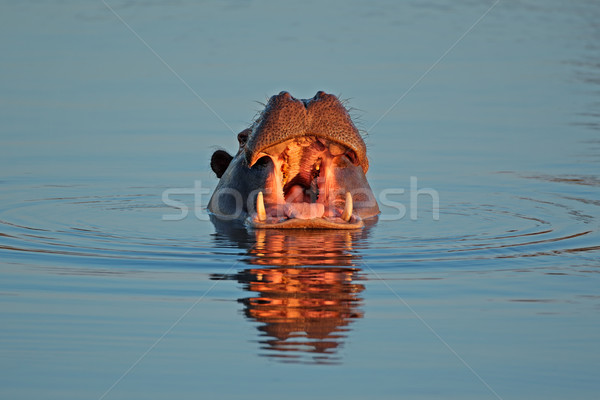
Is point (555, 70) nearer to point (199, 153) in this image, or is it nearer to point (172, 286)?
point (199, 153)

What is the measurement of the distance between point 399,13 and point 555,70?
5.48m

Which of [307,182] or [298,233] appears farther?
[307,182]

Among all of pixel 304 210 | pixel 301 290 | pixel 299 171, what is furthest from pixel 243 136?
pixel 301 290

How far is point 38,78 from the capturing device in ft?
55.9

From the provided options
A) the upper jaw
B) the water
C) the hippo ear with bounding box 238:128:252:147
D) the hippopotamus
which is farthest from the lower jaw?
the hippo ear with bounding box 238:128:252:147

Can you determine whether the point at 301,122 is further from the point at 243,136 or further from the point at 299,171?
the point at 243,136

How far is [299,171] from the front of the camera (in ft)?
33.7

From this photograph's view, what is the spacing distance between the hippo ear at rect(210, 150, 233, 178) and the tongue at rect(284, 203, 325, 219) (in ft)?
5.11

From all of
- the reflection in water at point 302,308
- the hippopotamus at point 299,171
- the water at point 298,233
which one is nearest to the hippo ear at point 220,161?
the hippopotamus at point 299,171

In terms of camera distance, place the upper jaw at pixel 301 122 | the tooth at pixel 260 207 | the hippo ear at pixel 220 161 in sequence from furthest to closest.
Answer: the hippo ear at pixel 220 161, the tooth at pixel 260 207, the upper jaw at pixel 301 122

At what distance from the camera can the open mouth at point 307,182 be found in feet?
32.0

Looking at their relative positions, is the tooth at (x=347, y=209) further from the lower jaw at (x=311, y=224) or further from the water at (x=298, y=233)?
the water at (x=298, y=233)

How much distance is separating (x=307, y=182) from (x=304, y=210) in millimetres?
562

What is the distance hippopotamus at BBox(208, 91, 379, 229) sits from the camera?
9391 millimetres
